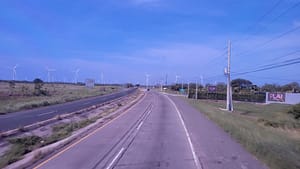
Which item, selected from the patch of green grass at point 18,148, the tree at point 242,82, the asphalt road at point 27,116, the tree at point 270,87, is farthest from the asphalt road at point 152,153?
the tree at point 242,82

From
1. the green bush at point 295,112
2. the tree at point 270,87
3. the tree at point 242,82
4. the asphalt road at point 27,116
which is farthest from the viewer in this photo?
the tree at point 242,82

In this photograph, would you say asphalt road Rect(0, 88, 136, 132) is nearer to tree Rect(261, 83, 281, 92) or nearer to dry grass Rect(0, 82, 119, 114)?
dry grass Rect(0, 82, 119, 114)

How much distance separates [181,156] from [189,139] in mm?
5393

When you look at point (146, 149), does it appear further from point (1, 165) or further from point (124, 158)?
point (1, 165)

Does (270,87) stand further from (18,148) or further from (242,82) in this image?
(18,148)

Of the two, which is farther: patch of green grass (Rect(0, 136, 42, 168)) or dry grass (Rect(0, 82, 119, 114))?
dry grass (Rect(0, 82, 119, 114))

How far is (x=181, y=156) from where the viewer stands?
14.0m

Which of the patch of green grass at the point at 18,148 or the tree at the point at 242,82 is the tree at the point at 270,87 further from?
the patch of green grass at the point at 18,148

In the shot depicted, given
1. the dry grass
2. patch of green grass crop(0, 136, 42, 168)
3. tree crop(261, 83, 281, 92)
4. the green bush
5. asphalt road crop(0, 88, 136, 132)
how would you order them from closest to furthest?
1. patch of green grass crop(0, 136, 42, 168)
2. asphalt road crop(0, 88, 136, 132)
3. the dry grass
4. the green bush
5. tree crop(261, 83, 281, 92)

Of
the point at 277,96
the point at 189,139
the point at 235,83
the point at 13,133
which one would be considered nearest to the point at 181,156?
the point at 189,139

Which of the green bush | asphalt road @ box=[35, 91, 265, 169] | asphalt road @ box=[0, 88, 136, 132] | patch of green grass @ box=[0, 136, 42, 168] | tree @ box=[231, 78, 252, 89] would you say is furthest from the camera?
tree @ box=[231, 78, 252, 89]

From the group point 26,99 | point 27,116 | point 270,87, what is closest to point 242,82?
point 270,87

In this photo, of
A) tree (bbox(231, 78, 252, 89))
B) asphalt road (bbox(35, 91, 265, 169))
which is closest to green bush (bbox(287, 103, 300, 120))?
asphalt road (bbox(35, 91, 265, 169))

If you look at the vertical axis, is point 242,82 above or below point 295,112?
above
